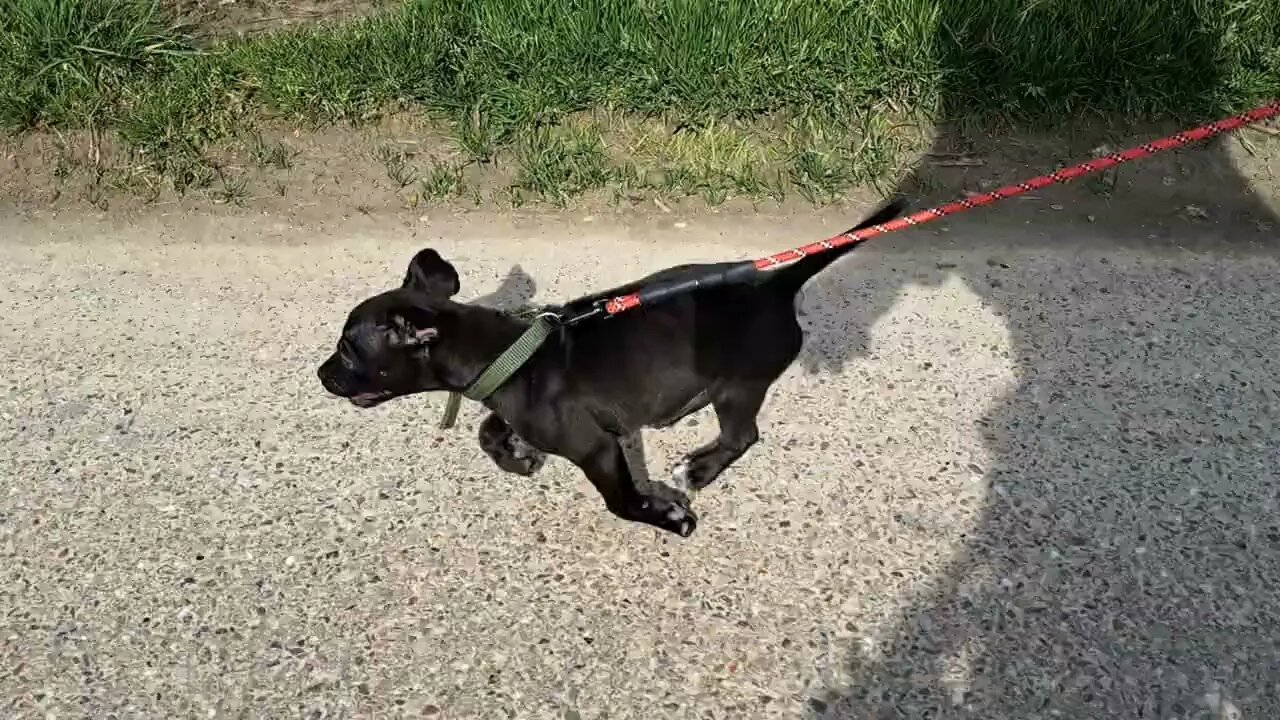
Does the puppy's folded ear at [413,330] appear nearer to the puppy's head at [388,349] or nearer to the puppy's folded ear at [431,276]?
the puppy's head at [388,349]

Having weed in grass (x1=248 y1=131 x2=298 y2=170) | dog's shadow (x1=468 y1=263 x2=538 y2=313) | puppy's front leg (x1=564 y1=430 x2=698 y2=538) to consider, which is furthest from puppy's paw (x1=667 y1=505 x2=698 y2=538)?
weed in grass (x1=248 y1=131 x2=298 y2=170)

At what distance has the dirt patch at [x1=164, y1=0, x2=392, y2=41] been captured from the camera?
5.95 metres

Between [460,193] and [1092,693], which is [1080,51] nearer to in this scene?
[460,193]

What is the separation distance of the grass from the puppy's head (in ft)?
8.02

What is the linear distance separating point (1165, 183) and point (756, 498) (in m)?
3.02

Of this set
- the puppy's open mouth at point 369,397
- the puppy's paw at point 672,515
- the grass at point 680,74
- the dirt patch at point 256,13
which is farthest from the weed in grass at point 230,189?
the puppy's paw at point 672,515

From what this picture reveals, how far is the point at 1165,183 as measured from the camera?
5.18 m

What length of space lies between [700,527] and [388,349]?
113cm

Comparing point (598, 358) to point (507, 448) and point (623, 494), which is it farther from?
point (507, 448)

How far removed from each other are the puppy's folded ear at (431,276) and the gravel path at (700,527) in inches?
28.1

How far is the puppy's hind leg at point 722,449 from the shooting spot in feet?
11.0

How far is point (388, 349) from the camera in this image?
2.94 m

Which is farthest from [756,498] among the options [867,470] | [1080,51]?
[1080,51]

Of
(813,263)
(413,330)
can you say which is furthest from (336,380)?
(813,263)
